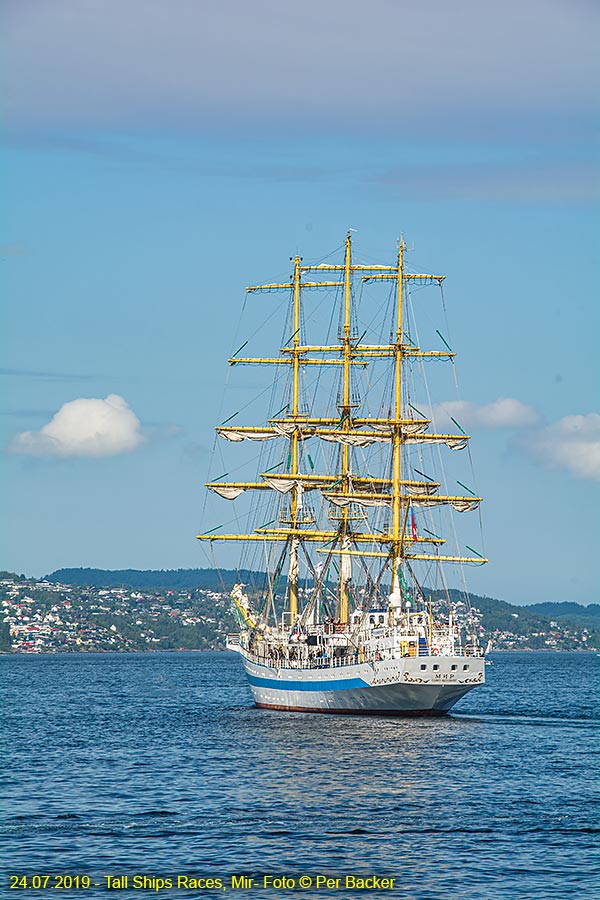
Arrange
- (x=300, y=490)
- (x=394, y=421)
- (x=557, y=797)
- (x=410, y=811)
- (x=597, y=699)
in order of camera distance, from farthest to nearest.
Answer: (x=597, y=699), (x=300, y=490), (x=394, y=421), (x=557, y=797), (x=410, y=811)

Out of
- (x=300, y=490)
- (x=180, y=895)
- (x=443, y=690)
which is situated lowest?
(x=180, y=895)

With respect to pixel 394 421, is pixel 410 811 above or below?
below

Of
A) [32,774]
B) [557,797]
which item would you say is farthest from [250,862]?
[32,774]

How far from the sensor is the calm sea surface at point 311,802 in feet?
158

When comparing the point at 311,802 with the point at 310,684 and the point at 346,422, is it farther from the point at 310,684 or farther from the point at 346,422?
the point at 346,422

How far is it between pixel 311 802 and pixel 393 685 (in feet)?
113

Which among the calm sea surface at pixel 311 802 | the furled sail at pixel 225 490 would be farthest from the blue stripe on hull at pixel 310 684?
the furled sail at pixel 225 490

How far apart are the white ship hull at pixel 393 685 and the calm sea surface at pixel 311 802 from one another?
172 centimetres

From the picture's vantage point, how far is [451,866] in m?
49.1

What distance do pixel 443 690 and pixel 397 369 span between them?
1045 inches

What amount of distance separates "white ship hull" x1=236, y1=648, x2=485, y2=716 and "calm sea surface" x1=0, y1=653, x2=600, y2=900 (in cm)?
172

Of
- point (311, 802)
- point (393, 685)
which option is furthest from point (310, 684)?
point (311, 802)

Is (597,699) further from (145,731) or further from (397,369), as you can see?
(145,731)

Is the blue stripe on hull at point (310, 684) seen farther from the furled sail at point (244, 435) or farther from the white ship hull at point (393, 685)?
the furled sail at point (244, 435)
